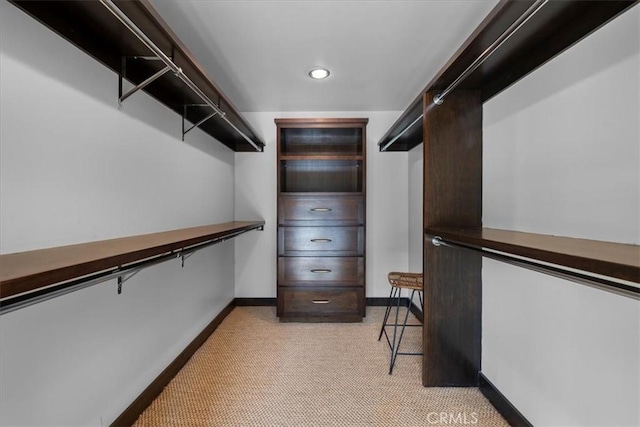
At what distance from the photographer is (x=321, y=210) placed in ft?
8.34

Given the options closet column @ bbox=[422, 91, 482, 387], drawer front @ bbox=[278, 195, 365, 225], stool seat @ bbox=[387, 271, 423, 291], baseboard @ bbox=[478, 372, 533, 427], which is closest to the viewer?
baseboard @ bbox=[478, 372, 533, 427]

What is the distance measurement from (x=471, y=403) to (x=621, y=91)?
151 cm

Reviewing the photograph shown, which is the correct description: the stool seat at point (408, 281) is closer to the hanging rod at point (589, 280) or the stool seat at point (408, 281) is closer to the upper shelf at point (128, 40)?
the hanging rod at point (589, 280)

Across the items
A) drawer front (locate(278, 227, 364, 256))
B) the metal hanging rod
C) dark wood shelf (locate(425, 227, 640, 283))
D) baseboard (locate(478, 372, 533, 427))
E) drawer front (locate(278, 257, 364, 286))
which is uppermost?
the metal hanging rod

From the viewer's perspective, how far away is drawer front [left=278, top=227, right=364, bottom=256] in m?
2.55

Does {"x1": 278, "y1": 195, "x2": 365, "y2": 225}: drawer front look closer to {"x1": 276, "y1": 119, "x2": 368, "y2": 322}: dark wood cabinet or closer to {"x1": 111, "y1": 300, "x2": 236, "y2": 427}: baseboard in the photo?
{"x1": 276, "y1": 119, "x2": 368, "y2": 322}: dark wood cabinet

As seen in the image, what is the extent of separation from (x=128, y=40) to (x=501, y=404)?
2.33 m

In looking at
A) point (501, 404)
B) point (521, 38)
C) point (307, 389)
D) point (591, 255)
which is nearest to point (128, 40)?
point (521, 38)

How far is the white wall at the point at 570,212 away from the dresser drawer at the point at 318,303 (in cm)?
120

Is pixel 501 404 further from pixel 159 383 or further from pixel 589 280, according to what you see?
pixel 159 383

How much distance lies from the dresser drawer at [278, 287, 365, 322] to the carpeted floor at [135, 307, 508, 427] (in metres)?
0.24

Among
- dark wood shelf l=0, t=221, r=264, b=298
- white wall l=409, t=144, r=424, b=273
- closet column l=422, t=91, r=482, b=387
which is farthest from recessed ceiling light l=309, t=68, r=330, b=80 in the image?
dark wood shelf l=0, t=221, r=264, b=298

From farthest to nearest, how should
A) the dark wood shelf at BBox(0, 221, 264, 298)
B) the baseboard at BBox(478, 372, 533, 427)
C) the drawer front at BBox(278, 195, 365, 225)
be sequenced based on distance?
the drawer front at BBox(278, 195, 365, 225) < the baseboard at BBox(478, 372, 533, 427) < the dark wood shelf at BBox(0, 221, 264, 298)

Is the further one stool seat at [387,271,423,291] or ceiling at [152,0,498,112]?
stool seat at [387,271,423,291]
